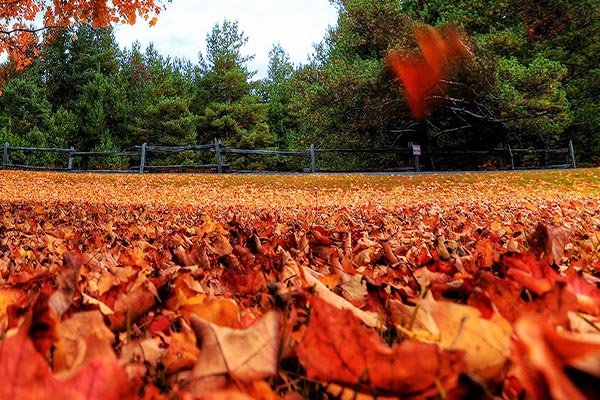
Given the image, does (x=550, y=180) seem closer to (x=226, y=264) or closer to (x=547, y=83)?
(x=547, y=83)

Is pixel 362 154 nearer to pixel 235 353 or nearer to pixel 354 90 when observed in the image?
pixel 354 90

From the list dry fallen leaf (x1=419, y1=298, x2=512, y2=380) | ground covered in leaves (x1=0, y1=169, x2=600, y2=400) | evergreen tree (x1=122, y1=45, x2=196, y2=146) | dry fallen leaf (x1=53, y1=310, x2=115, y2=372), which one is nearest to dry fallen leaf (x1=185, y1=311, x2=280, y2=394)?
ground covered in leaves (x1=0, y1=169, x2=600, y2=400)

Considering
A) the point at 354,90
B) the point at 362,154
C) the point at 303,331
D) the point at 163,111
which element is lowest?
the point at 303,331

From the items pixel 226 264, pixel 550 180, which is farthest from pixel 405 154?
pixel 226 264

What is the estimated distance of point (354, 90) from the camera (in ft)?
64.0

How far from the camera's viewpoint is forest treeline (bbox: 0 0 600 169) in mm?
18906

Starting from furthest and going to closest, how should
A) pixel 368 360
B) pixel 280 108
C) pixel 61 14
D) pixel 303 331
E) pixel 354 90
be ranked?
pixel 280 108, pixel 354 90, pixel 61 14, pixel 303 331, pixel 368 360

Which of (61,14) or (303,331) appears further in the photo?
(61,14)

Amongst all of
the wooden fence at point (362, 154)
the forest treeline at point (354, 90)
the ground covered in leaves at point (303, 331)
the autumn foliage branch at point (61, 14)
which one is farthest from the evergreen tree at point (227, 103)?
the ground covered in leaves at point (303, 331)

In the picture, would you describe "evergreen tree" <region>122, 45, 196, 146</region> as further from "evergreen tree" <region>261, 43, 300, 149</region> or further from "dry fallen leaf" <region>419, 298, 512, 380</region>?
"dry fallen leaf" <region>419, 298, 512, 380</region>

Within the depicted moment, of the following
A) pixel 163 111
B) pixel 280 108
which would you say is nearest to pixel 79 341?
pixel 163 111

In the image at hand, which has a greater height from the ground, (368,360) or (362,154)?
(362,154)

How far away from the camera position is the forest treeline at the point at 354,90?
1891 cm

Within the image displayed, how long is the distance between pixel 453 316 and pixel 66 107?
38.6m
